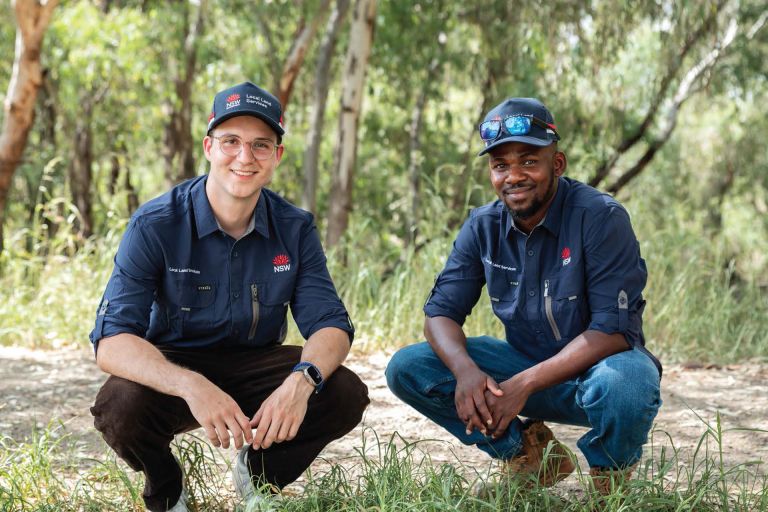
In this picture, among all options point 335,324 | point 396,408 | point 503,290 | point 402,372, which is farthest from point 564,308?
point 396,408

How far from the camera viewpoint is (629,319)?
319cm

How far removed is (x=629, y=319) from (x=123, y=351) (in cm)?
173

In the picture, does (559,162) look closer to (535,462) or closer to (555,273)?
(555,273)

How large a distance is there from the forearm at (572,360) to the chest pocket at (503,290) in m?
0.32

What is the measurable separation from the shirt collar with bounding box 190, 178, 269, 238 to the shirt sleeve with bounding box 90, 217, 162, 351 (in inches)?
7.1

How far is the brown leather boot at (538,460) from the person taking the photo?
321cm

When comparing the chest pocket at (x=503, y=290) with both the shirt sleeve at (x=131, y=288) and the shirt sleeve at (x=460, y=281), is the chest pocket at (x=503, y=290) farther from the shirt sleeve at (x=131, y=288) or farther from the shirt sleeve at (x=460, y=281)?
the shirt sleeve at (x=131, y=288)

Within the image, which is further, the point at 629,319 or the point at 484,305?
the point at 484,305

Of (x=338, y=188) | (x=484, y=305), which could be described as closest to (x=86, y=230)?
(x=338, y=188)

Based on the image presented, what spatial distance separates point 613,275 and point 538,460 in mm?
737

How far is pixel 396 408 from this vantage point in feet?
15.8

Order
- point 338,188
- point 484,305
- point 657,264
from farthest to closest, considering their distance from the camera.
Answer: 1. point 338,188
2. point 657,264
3. point 484,305

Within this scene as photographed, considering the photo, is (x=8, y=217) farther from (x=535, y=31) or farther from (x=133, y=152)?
(x=535, y=31)

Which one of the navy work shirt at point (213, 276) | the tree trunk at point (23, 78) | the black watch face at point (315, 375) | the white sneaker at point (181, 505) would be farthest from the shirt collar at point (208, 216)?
the tree trunk at point (23, 78)
